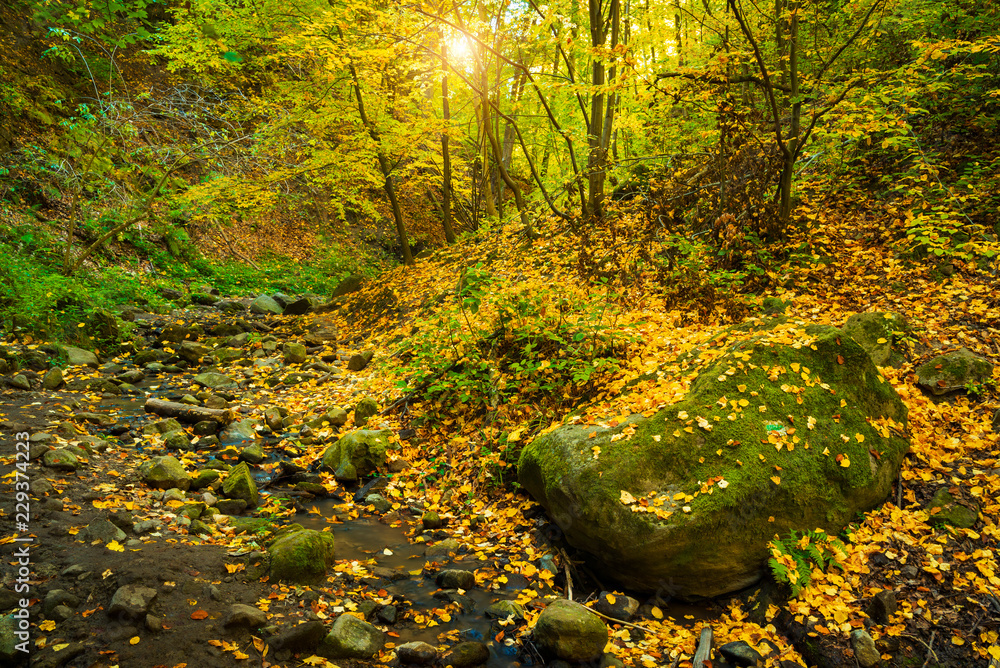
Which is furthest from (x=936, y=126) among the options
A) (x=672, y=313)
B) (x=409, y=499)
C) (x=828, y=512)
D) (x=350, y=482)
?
(x=350, y=482)

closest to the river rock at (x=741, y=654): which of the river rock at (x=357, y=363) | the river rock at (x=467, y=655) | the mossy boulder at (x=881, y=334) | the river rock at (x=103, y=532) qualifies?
the river rock at (x=467, y=655)

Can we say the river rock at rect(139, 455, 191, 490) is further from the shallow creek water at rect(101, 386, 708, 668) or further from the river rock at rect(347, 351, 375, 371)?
the river rock at rect(347, 351, 375, 371)

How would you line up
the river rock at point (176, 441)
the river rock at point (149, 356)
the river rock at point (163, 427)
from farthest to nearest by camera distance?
1. the river rock at point (149, 356)
2. the river rock at point (163, 427)
3. the river rock at point (176, 441)

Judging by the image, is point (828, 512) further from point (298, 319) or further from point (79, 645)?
point (298, 319)

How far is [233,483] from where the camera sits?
192 inches

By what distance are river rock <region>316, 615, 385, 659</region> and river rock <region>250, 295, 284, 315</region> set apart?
11028 mm

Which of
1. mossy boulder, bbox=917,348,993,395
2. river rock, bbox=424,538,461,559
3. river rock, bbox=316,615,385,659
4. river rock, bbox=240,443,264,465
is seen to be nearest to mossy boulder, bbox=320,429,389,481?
river rock, bbox=240,443,264,465

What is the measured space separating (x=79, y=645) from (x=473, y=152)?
53.2ft

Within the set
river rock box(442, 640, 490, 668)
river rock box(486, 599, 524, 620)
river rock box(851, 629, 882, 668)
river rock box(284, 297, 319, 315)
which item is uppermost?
river rock box(284, 297, 319, 315)

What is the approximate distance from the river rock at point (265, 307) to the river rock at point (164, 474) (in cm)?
843

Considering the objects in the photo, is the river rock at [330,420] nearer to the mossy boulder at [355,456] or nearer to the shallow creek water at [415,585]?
the mossy boulder at [355,456]

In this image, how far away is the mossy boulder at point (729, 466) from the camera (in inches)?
142

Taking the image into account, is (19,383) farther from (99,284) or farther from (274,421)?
(99,284)

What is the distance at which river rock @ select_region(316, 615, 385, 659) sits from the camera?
304cm
